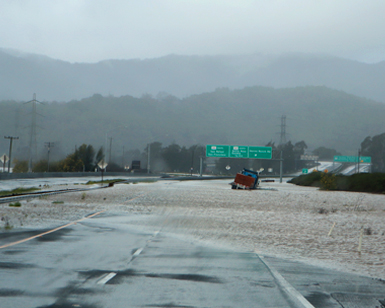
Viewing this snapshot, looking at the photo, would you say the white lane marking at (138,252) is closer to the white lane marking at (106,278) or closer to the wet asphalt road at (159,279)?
the wet asphalt road at (159,279)

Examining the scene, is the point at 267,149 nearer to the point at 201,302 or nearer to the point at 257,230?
the point at 257,230

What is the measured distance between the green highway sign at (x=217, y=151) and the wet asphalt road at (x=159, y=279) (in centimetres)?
8798

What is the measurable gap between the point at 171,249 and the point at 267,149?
8971cm

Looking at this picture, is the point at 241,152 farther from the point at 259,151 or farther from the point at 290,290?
the point at 290,290

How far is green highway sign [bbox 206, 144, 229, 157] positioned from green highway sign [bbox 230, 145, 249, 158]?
1.02 m

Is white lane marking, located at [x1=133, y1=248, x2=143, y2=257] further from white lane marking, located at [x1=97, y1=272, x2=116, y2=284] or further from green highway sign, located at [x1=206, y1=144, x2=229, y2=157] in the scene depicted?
green highway sign, located at [x1=206, y1=144, x2=229, y2=157]

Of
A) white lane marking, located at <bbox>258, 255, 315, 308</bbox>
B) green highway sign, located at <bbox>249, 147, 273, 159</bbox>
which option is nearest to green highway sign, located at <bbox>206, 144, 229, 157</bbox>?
green highway sign, located at <bbox>249, 147, 273, 159</bbox>

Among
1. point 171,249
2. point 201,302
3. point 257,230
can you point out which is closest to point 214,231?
point 257,230

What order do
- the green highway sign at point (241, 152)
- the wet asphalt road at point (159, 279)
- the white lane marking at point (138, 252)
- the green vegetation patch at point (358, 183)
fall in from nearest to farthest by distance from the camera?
the wet asphalt road at point (159, 279)
the white lane marking at point (138, 252)
the green vegetation patch at point (358, 183)
the green highway sign at point (241, 152)

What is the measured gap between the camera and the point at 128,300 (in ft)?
24.5

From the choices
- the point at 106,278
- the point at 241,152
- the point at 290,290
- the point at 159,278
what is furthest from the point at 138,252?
the point at 241,152

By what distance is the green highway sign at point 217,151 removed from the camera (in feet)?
334

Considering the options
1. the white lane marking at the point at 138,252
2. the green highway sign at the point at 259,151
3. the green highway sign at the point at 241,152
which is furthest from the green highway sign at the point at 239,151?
the white lane marking at the point at 138,252

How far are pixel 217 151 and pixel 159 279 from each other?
93.5 metres
